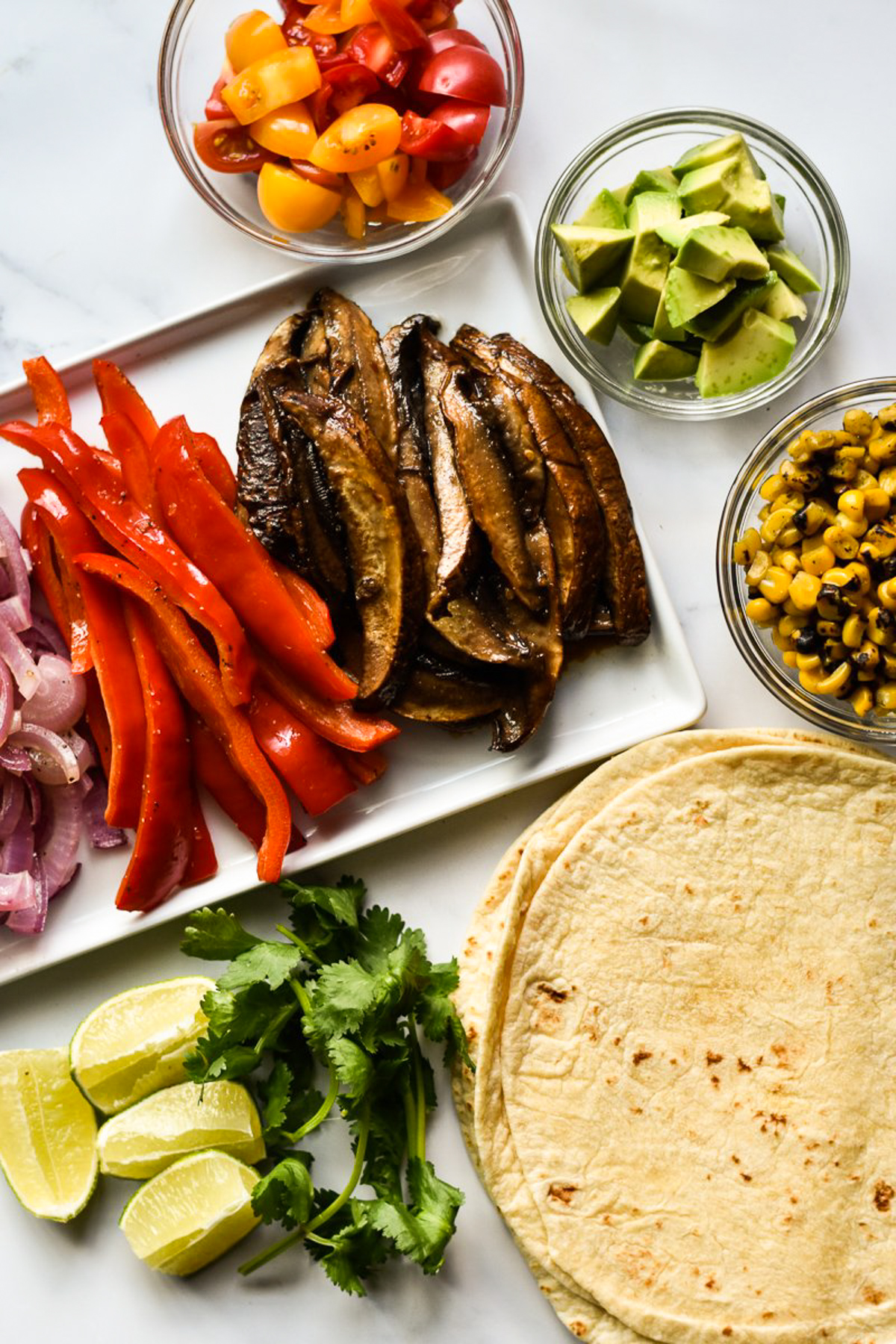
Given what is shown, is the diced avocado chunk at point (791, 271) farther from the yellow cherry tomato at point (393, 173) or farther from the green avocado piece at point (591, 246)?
the yellow cherry tomato at point (393, 173)

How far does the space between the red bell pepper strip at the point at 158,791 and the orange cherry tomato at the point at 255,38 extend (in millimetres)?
1515

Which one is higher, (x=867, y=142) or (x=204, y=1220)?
(x=867, y=142)

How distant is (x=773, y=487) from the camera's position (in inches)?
124

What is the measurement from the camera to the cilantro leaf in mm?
3254

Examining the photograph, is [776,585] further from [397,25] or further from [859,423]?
[397,25]

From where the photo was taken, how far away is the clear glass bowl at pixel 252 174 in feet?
11.2

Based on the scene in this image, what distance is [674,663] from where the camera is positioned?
3363 millimetres

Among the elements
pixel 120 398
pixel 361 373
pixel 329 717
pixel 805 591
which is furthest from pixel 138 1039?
pixel 805 591

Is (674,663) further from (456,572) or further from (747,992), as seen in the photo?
(747,992)

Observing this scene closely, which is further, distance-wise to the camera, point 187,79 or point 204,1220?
point 187,79

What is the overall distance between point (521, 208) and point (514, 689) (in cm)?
135

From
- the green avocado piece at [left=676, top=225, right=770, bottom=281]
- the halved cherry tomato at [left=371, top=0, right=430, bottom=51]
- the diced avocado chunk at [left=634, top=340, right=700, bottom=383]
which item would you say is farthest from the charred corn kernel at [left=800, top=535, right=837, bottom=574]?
the halved cherry tomato at [left=371, top=0, right=430, bottom=51]

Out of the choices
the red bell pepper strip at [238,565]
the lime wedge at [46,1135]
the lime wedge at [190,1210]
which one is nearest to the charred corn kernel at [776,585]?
the red bell pepper strip at [238,565]

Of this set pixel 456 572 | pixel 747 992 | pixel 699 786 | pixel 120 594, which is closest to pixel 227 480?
pixel 120 594
